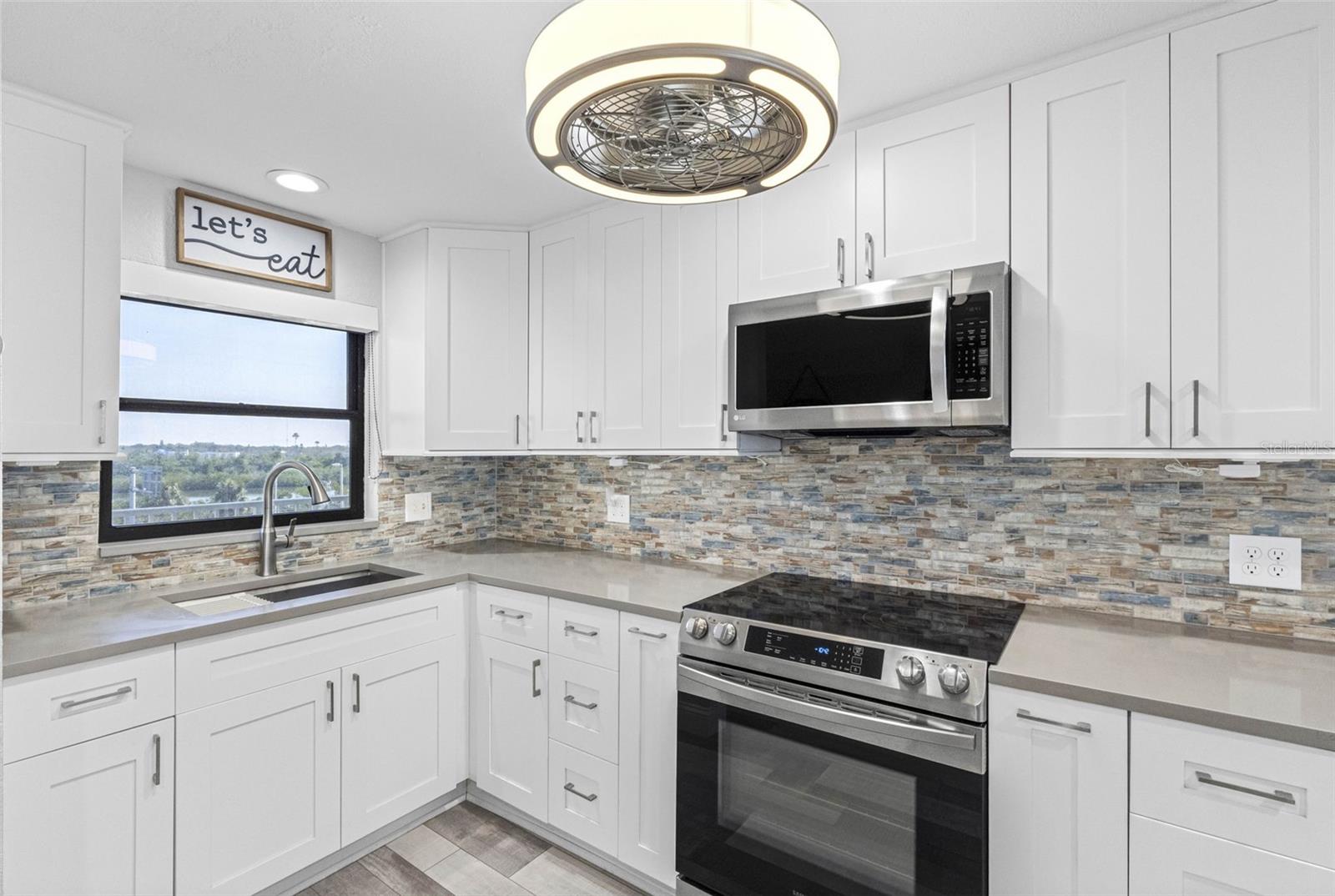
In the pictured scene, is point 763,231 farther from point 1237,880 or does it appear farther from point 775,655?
point 1237,880

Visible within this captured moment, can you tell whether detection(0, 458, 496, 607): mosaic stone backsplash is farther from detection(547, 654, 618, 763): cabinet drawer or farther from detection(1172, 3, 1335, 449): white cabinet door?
detection(1172, 3, 1335, 449): white cabinet door

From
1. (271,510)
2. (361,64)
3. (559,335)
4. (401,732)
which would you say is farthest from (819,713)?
(271,510)

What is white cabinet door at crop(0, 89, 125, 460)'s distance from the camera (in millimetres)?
1761

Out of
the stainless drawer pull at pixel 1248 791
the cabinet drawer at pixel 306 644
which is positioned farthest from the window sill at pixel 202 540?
the stainless drawer pull at pixel 1248 791

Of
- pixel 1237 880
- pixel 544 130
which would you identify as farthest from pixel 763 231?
pixel 1237 880

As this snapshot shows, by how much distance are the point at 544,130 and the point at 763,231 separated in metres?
1.21

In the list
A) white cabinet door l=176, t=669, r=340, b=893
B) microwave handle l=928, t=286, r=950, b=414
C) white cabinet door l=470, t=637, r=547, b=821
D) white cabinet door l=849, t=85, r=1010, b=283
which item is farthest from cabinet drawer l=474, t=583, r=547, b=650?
white cabinet door l=849, t=85, r=1010, b=283

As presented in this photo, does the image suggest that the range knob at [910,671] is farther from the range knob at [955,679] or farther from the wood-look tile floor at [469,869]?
the wood-look tile floor at [469,869]

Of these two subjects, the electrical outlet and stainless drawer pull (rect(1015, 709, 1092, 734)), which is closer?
stainless drawer pull (rect(1015, 709, 1092, 734))

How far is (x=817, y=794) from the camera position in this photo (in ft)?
5.57

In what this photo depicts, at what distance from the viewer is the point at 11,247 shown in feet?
5.69

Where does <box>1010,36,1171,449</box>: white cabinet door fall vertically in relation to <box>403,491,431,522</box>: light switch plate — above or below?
above

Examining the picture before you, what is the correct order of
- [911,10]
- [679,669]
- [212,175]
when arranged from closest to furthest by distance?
[911,10] < [679,669] < [212,175]

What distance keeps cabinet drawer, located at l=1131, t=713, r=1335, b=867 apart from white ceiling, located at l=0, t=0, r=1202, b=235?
1.58 meters
